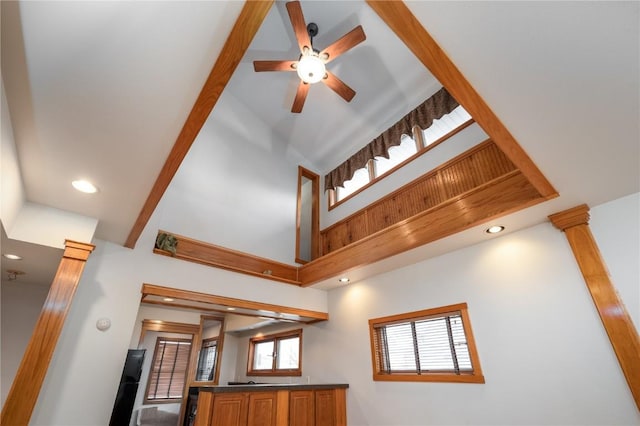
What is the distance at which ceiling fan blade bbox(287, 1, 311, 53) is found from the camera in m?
3.09

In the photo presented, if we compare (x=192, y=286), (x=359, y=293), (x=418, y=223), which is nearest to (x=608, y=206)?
(x=418, y=223)

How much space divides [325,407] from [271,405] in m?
0.77

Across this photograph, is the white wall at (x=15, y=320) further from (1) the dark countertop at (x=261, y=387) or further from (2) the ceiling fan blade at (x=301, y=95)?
(2) the ceiling fan blade at (x=301, y=95)

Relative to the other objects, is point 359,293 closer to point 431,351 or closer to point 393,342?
point 393,342

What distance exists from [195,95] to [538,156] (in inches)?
83.9

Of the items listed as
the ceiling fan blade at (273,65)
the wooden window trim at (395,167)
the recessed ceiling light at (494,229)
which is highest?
the ceiling fan blade at (273,65)

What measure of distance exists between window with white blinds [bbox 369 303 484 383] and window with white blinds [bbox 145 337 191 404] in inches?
180

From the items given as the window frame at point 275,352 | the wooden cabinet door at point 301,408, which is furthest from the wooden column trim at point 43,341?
the window frame at point 275,352

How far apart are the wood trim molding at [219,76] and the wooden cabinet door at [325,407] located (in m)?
3.24

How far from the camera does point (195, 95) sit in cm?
152

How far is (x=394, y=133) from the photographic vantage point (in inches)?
184

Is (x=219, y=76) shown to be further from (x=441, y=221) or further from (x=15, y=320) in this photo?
(x=15, y=320)

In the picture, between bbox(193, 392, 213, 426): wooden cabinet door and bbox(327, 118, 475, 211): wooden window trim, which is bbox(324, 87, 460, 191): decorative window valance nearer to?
bbox(327, 118, 475, 211): wooden window trim

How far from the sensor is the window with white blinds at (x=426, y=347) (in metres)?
3.09
